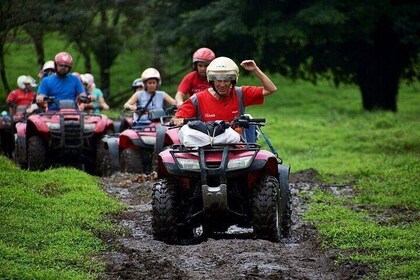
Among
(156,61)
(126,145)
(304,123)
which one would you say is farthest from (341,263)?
(156,61)

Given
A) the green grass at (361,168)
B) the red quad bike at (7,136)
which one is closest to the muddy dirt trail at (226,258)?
the green grass at (361,168)

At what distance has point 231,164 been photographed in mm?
10633

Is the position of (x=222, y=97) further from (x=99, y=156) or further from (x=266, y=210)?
(x=99, y=156)

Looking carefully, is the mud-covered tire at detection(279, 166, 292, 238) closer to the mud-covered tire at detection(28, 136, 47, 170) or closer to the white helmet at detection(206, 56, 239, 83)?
the white helmet at detection(206, 56, 239, 83)

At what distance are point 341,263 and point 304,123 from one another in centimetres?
1883

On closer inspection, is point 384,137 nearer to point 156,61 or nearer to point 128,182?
point 128,182

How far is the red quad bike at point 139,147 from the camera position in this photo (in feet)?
56.4

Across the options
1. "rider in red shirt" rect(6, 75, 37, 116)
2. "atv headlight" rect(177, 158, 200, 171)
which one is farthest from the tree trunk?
"atv headlight" rect(177, 158, 200, 171)

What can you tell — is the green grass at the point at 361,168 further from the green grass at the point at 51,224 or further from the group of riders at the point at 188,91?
the green grass at the point at 51,224

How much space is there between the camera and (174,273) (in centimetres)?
912

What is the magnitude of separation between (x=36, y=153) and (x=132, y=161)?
201cm

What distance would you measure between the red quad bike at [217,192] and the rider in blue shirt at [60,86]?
8113 mm

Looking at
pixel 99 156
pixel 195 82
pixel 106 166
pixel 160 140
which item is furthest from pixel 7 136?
pixel 195 82

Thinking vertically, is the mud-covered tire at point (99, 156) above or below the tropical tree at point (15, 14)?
below
